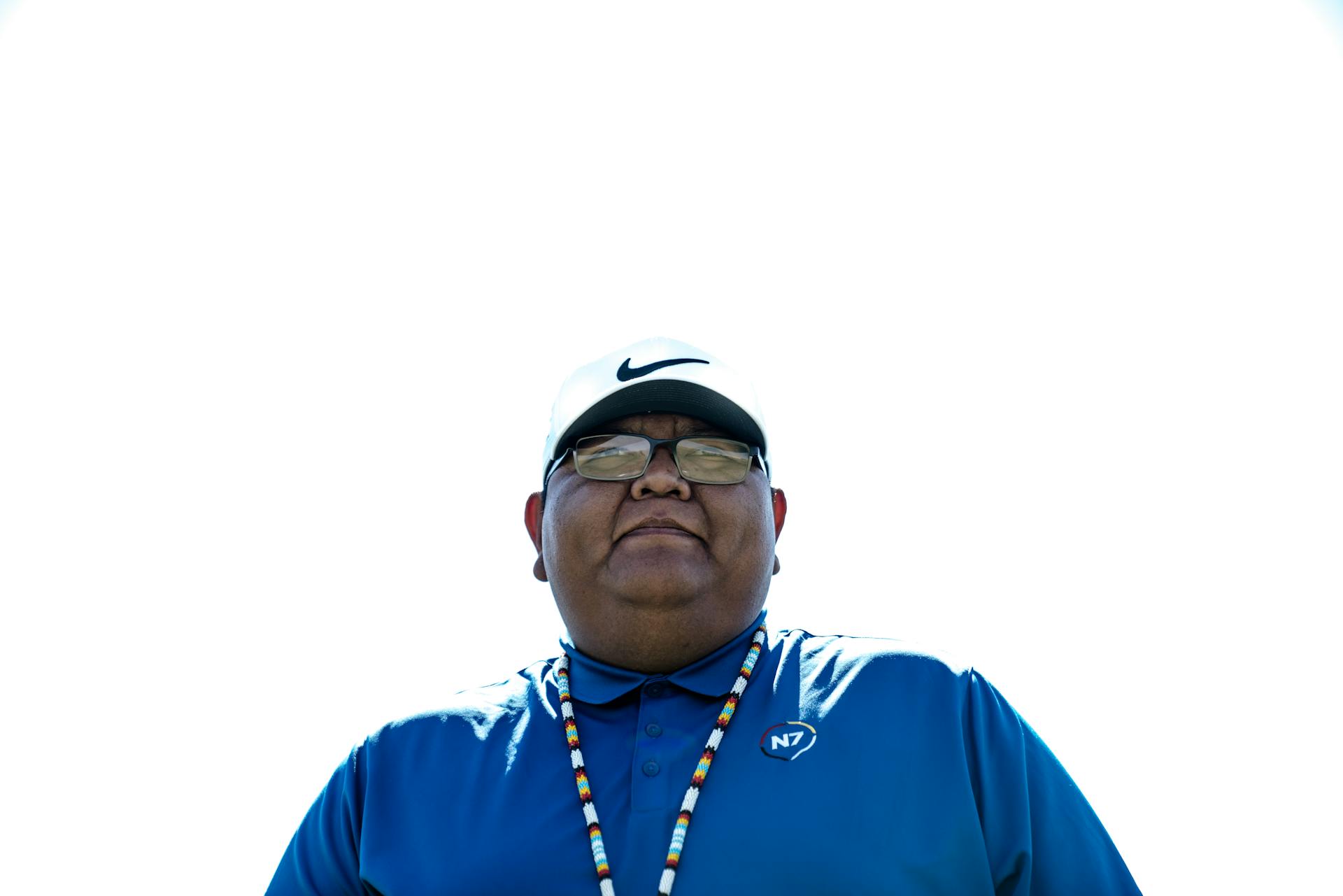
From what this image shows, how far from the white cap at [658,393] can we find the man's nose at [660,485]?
231 mm

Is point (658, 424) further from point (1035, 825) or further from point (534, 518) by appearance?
point (1035, 825)

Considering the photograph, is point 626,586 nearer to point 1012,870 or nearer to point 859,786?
point 859,786

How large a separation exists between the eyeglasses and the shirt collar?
508 mm

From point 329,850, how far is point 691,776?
1.11 meters

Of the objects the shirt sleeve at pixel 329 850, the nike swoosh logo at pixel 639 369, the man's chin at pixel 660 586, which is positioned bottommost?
the shirt sleeve at pixel 329 850

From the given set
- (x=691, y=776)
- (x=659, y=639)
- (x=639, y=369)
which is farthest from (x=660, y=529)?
(x=691, y=776)

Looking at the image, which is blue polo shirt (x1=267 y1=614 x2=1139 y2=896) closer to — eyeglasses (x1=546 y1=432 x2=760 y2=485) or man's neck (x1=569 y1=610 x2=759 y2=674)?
man's neck (x1=569 y1=610 x2=759 y2=674)

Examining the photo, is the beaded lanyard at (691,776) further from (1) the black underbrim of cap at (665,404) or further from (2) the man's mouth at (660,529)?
(1) the black underbrim of cap at (665,404)

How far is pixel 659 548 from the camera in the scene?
3.41 metres

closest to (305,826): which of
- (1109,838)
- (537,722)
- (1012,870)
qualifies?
(537,722)

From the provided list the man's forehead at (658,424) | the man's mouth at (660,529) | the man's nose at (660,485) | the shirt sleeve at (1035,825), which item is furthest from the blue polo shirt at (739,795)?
the man's forehead at (658,424)

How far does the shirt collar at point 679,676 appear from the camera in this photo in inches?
131

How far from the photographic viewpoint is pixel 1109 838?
3.00 metres

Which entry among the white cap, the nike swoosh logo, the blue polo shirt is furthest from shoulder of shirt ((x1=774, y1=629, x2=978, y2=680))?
the nike swoosh logo
